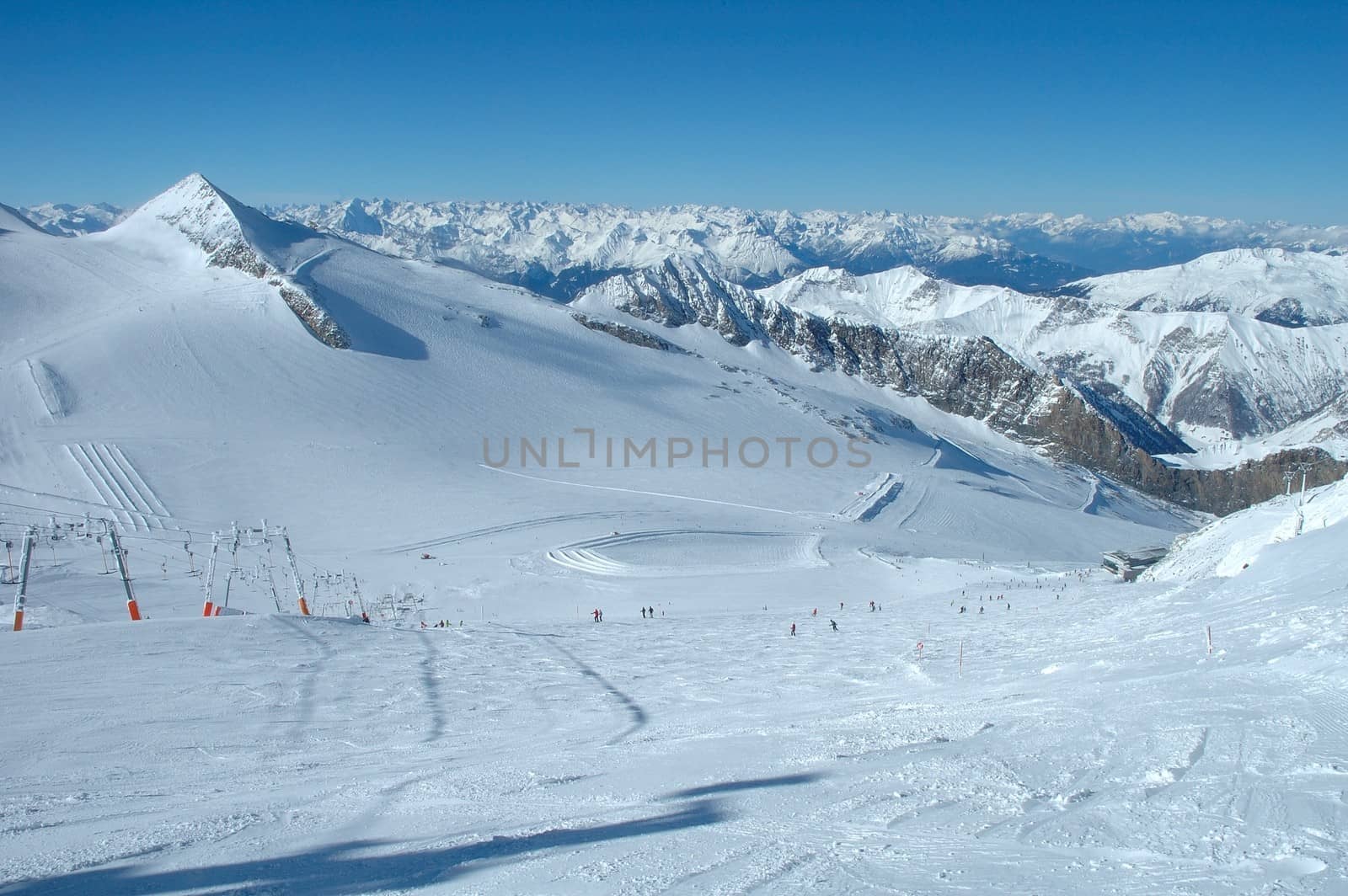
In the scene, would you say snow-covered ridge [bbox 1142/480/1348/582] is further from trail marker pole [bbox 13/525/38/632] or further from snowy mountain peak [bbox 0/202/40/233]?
snowy mountain peak [bbox 0/202/40/233]

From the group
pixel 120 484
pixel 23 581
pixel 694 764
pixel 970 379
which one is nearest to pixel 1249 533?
pixel 694 764

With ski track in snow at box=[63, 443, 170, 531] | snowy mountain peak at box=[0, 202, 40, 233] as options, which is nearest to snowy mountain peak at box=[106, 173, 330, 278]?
snowy mountain peak at box=[0, 202, 40, 233]

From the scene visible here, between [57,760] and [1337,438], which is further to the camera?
[1337,438]

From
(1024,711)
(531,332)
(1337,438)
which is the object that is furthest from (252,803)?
(1337,438)

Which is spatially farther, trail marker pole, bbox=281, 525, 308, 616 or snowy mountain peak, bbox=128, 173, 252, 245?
snowy mountain peak, bbox=128, 173, 252, 245

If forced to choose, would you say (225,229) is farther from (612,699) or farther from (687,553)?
(612,699)

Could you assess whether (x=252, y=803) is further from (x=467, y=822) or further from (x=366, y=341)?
(x=366, y=341)
